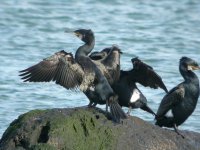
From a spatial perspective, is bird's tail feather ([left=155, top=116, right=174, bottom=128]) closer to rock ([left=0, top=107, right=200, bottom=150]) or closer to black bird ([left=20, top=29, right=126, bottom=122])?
rock ([left=0, top=107, right=200, bottom=150])

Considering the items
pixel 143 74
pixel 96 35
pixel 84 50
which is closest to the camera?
pixel 84 50

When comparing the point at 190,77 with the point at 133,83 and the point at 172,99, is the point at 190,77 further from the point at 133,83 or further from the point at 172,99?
the point at 133,83

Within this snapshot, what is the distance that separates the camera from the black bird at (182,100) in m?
10.3

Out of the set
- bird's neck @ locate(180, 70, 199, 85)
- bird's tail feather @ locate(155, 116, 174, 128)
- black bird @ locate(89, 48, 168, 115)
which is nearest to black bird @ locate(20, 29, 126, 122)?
black bird @ locate(89, 48, 168, 115)

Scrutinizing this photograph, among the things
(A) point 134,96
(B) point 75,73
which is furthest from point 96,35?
(B) point 75,73

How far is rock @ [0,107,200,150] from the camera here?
9.03m

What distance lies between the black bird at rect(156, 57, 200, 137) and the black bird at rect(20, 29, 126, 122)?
→ 0.82 metres

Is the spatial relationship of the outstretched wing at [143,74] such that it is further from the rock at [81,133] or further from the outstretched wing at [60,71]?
the rock at [81,133]

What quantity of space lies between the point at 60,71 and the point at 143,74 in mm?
1173

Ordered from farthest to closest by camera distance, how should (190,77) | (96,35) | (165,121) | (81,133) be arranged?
(96,35) < (165,121) < (190,77) < (81,133)

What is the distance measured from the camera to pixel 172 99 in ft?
34.0

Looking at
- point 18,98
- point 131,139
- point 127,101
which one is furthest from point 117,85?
point 18,98

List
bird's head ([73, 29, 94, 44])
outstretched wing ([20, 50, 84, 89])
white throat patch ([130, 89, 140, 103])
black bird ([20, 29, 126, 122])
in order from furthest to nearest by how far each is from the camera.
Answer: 1. bird's head ([73, 29, 94, 44])
2. white throat patch ([130, 89, 140, 103])
3. outstretched wing ([20, 50, 84, 89])
4. black bird ([20, 29, 126, 122])

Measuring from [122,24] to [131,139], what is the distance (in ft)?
40.4
